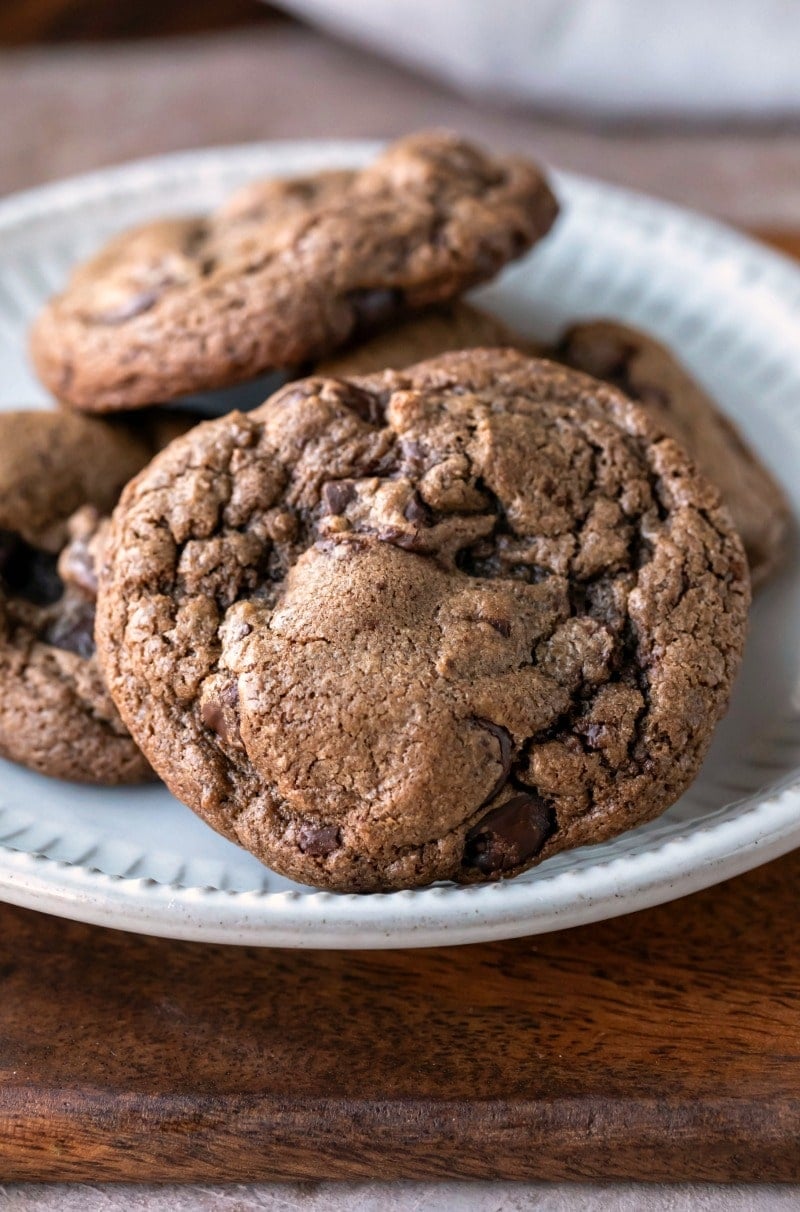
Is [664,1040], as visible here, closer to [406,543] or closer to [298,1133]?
[298,1133]

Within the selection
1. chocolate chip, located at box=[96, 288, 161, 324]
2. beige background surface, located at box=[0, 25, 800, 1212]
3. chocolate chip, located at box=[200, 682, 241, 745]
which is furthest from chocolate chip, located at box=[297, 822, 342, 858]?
beige background surface, located at box=[0, 25, 800, 1212]

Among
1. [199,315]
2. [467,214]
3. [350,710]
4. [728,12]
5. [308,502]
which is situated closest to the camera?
[350,710]

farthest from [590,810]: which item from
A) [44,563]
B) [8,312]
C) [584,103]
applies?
[584,103]

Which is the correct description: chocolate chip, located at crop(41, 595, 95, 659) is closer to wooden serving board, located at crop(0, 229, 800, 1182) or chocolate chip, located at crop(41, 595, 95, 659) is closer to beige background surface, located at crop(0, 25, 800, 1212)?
wooden serving board, located at crop(0, 229, 800, 1182)

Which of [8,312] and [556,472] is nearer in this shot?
[556,472]

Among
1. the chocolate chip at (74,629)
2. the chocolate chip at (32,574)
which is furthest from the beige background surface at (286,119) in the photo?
the chocolate chip at (74,629)
